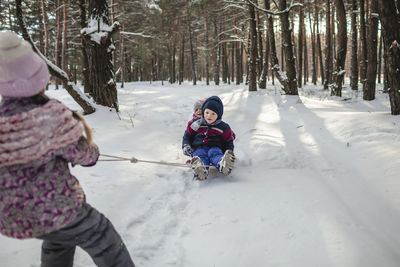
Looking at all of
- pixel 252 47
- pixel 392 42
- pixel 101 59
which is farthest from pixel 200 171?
pixel 252 47

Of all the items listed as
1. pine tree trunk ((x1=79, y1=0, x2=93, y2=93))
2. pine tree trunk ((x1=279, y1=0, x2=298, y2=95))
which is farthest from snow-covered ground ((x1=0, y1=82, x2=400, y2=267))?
pine tree trunk ((x1=279, y1=0, x2=298, y2=95))

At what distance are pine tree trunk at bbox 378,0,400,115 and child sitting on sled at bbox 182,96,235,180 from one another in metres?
3.81

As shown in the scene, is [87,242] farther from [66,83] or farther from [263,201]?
[66,83]

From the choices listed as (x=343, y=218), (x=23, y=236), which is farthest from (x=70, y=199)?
(x=343, y=218)

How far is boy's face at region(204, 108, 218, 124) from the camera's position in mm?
4082

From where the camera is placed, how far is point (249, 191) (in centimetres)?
336

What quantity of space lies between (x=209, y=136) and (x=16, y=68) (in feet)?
10.3

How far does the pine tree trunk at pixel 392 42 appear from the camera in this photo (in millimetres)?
5344

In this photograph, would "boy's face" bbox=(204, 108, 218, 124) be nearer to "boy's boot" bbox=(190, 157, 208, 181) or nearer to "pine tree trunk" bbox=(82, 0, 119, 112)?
"boy's boot" bbox=(190, 157, 208, 181)

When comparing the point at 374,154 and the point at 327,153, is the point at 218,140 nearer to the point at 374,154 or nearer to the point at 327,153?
the point at 327,153

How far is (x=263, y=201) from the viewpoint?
3.09 meters

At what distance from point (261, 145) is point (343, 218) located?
99.1 inches

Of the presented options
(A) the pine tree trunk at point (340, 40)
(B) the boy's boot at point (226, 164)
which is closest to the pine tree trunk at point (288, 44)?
(A) the pine tree trunk at point (340, 40)

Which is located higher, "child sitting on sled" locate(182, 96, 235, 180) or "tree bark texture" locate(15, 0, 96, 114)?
"tree bark texture" locate(15, 0, 96, 114)
